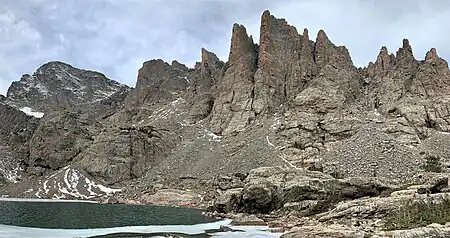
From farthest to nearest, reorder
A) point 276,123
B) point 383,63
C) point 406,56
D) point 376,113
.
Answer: point 383,63
point 406,56
point 276,123
point 376,113

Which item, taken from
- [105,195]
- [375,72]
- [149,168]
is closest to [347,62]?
[375,72]

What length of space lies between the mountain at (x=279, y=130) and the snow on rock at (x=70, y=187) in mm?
668

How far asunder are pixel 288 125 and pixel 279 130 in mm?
3178

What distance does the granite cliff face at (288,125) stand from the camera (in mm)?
133750

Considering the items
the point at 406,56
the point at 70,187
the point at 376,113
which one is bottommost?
the point at 70,187

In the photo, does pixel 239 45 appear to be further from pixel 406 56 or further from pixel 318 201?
pixel 318 201

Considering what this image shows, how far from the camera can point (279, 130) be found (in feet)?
504

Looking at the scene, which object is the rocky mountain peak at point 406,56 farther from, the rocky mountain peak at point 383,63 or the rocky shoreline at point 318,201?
the rocky shoreline at point 318,201

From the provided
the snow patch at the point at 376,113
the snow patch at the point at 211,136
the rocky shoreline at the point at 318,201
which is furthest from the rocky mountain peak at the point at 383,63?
the rocky shoreline at the point at 318,201

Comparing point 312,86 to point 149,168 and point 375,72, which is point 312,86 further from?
point 149,168

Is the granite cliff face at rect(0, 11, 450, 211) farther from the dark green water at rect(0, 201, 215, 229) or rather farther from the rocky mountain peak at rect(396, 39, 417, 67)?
the dark green water at rect(0, 201, 215, 229)

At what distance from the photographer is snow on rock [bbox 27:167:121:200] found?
163 meters

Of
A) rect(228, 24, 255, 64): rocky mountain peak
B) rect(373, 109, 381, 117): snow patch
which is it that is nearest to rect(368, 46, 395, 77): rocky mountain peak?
rect(373, 109, 381, 117): snow patch

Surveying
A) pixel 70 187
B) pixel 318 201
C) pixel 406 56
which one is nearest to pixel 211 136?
pixel 70 187
